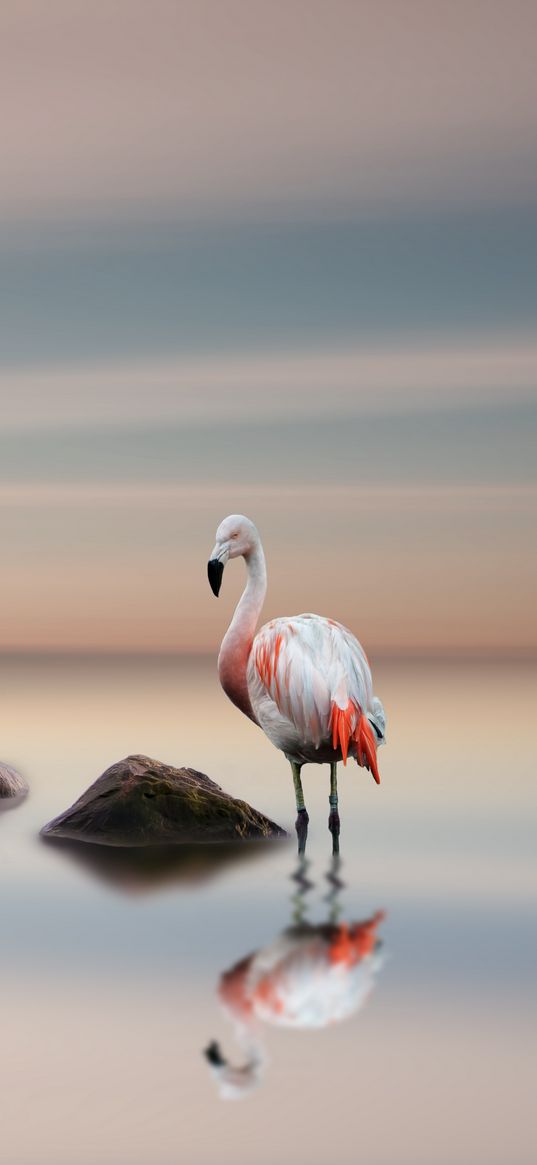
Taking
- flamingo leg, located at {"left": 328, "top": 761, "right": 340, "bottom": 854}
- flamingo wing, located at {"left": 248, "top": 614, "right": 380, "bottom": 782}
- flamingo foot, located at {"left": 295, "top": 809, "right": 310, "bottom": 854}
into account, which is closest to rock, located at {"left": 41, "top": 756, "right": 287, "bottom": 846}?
flamingo foot, located at {"left": 295, "top": 809, "right": 310, "bottom": 854}

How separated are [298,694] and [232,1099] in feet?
12.8

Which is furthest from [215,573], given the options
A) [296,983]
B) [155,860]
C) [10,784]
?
[10,784]

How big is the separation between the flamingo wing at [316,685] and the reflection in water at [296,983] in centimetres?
101

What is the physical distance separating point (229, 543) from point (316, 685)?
4.33 feet

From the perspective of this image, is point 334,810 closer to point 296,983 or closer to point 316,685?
point 316,685

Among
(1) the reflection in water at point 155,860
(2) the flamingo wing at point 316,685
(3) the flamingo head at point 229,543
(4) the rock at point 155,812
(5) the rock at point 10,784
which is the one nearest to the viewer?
(2) the flamingo wing at point 316,685

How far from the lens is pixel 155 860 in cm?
971

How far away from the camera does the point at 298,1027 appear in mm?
6238

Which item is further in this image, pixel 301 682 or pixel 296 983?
pixel 301 682

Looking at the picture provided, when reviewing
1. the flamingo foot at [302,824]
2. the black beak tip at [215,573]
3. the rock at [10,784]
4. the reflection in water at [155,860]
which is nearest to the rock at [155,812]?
the reflection in water at [155,860]

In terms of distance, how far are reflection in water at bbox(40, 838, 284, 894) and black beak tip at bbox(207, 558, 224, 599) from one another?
1.79m

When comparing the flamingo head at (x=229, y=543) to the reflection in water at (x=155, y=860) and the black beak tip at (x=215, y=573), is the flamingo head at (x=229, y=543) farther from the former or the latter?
the reflection in water at (x=155, y=860)

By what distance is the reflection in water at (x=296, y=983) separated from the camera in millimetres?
5875

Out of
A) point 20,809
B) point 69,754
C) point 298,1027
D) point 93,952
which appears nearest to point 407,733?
point 69,754
